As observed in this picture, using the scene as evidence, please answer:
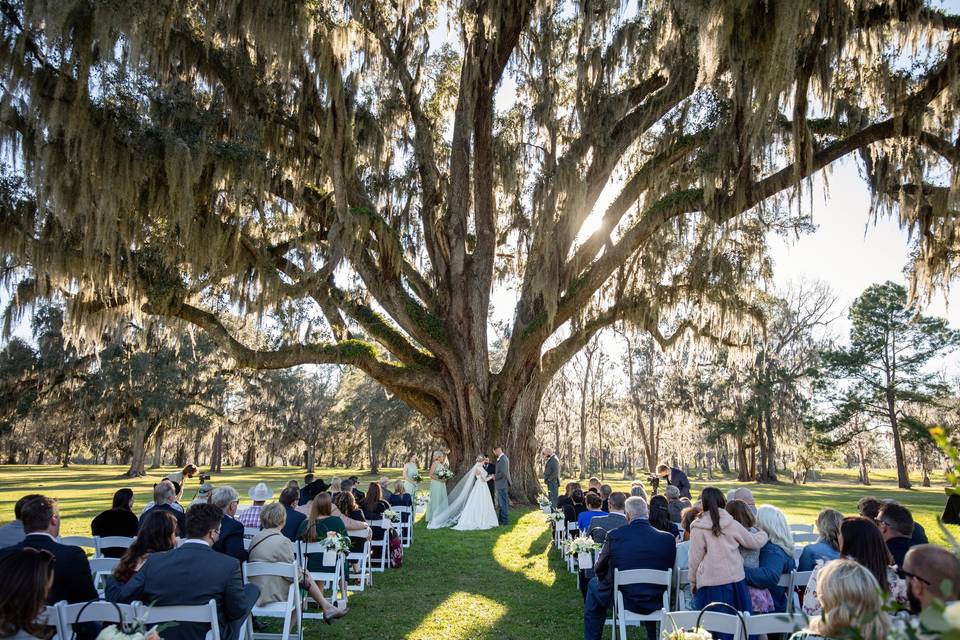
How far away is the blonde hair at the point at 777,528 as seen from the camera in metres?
4.91

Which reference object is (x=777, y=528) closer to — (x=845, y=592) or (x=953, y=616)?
Result: (x=845, y=592)

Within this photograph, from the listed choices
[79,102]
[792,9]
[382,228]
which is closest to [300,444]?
[382,228]

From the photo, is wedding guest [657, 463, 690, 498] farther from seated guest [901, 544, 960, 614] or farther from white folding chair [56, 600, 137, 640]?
white folding chair [56, 600, 137, 640]

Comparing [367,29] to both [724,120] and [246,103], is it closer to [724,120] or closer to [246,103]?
[246,103]

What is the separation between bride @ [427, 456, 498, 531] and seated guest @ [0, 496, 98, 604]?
9.54 meters

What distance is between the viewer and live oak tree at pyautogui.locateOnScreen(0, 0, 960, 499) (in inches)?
371

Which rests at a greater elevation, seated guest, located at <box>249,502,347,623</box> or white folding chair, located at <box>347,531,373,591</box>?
seated guest, located at <box>249,502,347,623</box>

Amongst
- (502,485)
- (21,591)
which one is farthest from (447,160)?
(21,591)

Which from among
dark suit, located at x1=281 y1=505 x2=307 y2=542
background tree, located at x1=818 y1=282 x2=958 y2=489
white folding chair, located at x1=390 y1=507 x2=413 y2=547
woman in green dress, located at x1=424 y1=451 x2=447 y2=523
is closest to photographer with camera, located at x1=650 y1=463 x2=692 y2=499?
white folding chair, located at x1=390 y1=507 x2=413 y2=547

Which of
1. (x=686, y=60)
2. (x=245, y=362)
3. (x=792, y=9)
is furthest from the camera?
(x=245, y=362)

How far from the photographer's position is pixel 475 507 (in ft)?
42.7

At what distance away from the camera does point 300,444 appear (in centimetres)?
4747

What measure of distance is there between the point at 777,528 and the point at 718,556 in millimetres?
782

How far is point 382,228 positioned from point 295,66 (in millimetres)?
3601
